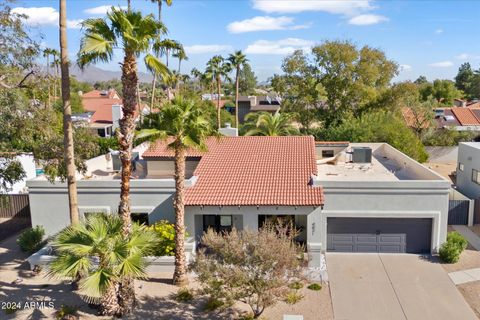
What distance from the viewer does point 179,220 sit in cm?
1766

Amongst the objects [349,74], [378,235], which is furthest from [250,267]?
[349,74]

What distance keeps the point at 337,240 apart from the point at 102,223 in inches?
480

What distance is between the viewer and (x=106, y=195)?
71.2 ft

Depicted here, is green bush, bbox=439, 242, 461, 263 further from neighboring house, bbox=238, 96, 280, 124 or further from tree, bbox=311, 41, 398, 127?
neighboring house, bbox=238, 96, 280, 124

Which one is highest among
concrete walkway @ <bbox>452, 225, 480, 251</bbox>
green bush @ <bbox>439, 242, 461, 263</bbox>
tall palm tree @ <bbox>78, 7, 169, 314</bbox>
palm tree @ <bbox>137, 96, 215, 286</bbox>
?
tall palm tree @ <bbox>78, 7, 169, 314</bbox>

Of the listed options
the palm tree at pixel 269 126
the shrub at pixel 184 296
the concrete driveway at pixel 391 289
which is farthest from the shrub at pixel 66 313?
the palm tree at pixel 269 126

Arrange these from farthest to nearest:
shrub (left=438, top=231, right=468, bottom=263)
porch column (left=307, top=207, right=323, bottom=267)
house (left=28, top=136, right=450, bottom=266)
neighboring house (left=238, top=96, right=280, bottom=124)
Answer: neighboring house (left=238, top=96, right=280, bottom=124), house (left=28, top=136, right=450, bottom=266), shrub (left=438, top=231, right=468, bottom=263), porch column (left=307, top=207, right=323, bottom=267)

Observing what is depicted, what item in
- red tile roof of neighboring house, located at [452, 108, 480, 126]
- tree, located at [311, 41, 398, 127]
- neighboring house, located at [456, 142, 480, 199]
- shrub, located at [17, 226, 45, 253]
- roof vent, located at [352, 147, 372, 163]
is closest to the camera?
shrub, located at [17, 226, 45, 253]

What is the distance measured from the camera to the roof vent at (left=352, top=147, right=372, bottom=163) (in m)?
28.1

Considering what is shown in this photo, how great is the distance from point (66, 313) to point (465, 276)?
16.9 meters

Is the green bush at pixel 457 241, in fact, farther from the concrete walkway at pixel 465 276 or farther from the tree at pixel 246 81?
the tree at pixel 246 81

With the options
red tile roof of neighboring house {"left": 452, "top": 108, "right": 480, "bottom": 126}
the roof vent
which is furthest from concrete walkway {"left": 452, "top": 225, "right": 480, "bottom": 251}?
red tile roof of neighboring house {"left": 452, "top": 108, "right": 480, "bottom": 126}

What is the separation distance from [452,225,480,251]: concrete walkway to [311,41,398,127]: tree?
2199 cm

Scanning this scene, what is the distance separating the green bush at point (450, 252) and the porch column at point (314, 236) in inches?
231
